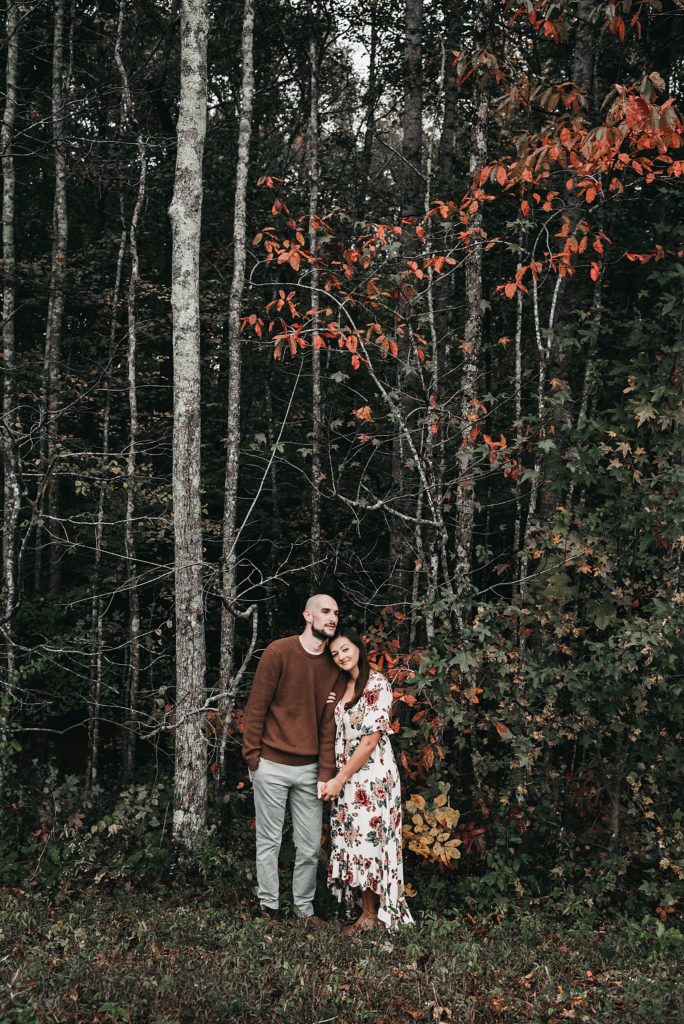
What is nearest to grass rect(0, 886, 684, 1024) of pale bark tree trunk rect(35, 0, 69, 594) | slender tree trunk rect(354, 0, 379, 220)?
pale bark tree trunk rect(35, 0, 69, 594)

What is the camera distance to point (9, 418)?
788 cm

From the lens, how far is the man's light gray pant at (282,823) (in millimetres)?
5301

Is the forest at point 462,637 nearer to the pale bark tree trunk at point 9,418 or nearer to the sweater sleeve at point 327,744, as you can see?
the pale bark tree trunk at point 9,418

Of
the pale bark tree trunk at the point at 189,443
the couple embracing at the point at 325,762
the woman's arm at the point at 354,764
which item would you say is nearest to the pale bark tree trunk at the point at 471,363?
the couple embracing at the point at 325,762

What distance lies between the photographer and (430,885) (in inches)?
241

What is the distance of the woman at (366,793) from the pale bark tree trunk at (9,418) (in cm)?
283

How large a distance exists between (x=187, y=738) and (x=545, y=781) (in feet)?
10.2

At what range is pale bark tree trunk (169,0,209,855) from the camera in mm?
6438

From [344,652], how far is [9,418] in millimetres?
4704

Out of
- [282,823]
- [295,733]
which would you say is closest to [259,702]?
[295,733]

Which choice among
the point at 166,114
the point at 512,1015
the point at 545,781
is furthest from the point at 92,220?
the point at 512,1015

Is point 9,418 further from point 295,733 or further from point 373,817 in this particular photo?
point 373,817

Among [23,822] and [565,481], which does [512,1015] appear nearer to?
[565,481]

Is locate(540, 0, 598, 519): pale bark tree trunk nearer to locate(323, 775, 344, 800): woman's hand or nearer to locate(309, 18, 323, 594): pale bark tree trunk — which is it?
locate(309, 18, 323, 594): pale bark tree trunk
